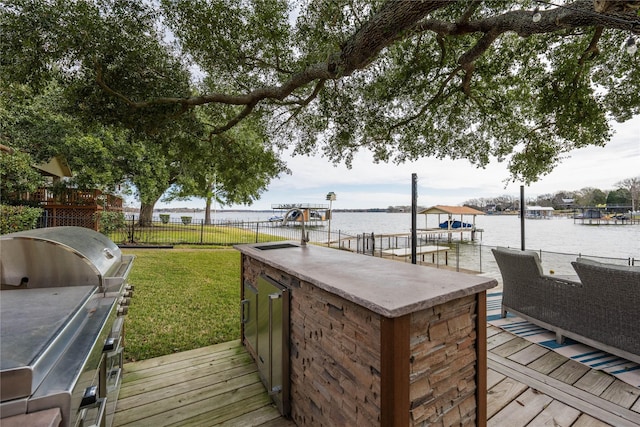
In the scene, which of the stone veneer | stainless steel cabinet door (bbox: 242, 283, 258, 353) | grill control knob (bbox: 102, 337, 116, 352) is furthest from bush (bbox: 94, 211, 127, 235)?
the stone veneer

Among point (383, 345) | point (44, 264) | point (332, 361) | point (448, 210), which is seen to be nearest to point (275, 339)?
point (332, 361)

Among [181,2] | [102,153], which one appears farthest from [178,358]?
[102,153]

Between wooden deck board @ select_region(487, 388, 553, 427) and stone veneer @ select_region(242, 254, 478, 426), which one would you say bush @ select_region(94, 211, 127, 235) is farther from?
wooden deck board @ select_region(487, 388, 553, 427)

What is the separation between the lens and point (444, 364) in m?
1.41

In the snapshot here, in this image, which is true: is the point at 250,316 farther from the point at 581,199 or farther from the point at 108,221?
the point at 581,199

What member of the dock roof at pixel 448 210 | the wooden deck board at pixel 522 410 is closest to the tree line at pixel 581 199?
the dock roof at pixel 448 210

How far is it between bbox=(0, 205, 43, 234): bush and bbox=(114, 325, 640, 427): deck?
741cm

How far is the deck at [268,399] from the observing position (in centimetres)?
204

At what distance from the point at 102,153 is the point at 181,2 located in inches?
431

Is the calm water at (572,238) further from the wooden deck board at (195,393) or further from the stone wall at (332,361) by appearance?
the wooden deck board at (195,393)

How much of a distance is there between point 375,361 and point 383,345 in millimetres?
128

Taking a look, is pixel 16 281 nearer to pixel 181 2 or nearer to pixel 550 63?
pixel 181 2

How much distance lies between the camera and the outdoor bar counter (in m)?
1.21

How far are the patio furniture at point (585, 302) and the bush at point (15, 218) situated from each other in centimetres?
1105
